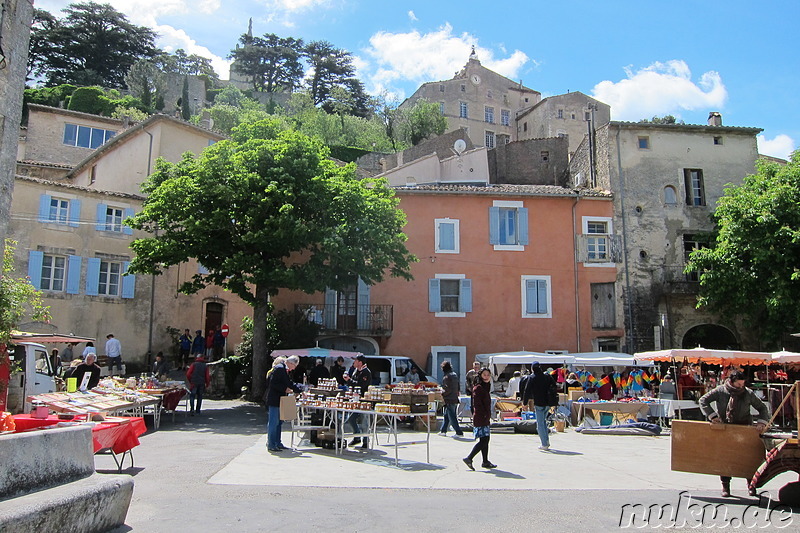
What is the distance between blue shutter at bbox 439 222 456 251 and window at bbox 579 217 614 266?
5.11m

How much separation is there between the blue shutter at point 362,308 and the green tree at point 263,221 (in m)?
4.76

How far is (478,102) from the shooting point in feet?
225

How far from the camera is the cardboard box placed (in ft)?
24.7

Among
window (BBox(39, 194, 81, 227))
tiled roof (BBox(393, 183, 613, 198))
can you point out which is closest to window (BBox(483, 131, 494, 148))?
tiled roof (BBox(393, 183, 613, 198))

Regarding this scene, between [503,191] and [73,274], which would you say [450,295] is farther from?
[73,274]

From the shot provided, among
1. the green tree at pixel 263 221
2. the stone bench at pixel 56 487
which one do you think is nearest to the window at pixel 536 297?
the green tree at pixel 263 221

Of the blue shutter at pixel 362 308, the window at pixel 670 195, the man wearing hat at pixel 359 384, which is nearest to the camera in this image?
the man wearing hat at pixel 359 384

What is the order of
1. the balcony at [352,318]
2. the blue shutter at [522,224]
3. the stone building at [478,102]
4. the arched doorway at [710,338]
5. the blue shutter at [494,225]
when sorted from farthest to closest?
the stone building at [478,102], the arched doorway at [710,338], the blue shutter at [522,224], the blue shutter at [494,225], the balcony at [352,318]

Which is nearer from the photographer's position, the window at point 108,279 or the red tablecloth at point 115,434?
the red tablecloth at point 115,434

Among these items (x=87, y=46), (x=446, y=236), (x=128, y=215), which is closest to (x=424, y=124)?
(x=87, y=46)

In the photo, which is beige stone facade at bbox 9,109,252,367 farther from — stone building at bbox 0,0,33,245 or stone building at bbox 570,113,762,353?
stone building at bbox 570,113,762,353

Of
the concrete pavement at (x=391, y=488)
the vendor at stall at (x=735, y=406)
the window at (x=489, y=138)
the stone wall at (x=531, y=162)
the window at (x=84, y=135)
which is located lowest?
the concrete pavement at (x=391, y=488)

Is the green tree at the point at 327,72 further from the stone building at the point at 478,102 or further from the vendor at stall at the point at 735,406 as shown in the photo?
the vendor at stall at the point at 735,406

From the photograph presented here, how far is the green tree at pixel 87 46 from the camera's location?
56.6 m
